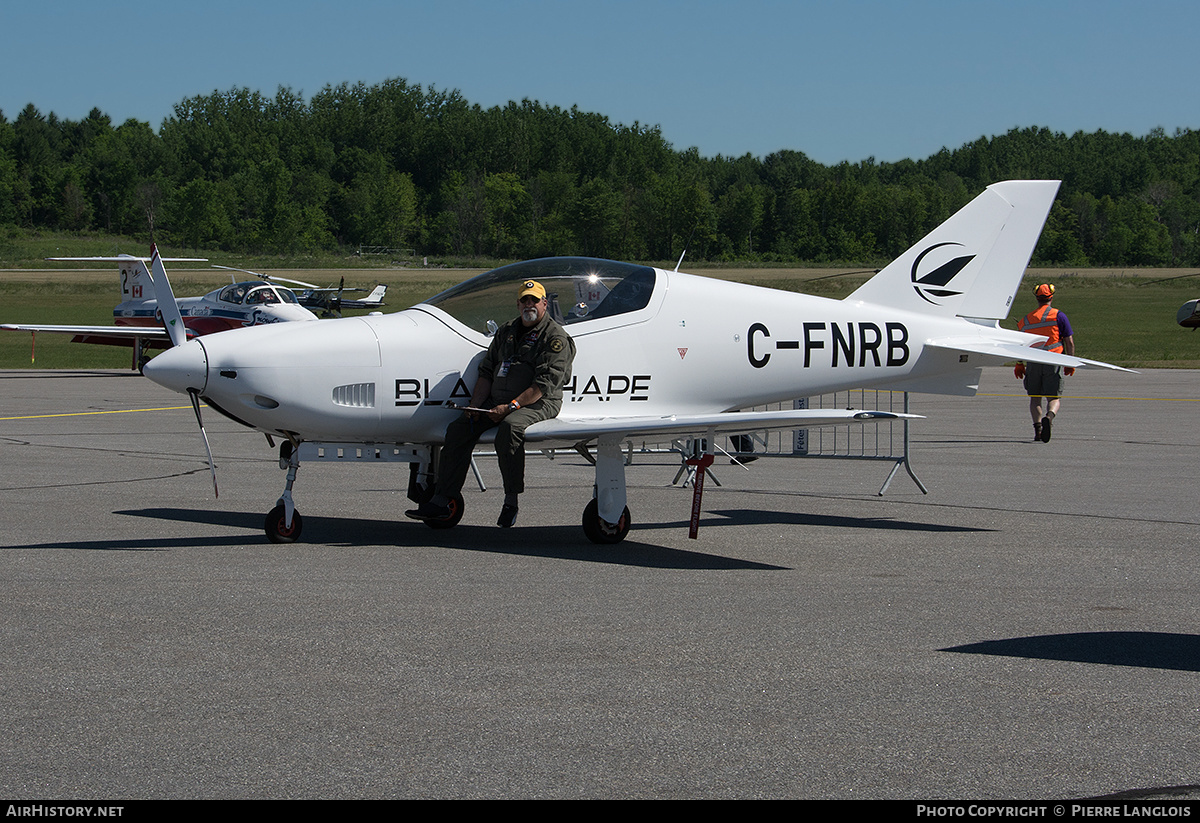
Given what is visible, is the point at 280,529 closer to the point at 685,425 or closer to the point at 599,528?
the point at 599,528

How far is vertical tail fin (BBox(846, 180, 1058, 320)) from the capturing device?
32.9 feet

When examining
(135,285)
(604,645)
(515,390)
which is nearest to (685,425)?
(515,390)

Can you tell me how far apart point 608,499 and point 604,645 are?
2.89m

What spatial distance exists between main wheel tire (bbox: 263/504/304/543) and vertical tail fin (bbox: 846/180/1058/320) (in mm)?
4710

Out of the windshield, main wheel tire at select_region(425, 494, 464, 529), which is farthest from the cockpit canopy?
the windshield

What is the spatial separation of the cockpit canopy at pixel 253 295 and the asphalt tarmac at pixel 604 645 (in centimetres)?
1619

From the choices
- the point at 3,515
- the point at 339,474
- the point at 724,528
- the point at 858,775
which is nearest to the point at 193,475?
the point at 339,474

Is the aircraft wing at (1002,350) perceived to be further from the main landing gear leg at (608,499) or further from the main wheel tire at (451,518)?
the main wheel tire at (451,518)

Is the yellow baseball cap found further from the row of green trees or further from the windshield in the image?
the row of green trees

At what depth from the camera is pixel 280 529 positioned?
841 cm

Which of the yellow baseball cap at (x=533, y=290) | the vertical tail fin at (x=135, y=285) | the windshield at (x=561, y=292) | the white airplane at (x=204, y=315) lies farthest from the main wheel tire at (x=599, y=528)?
the vertical tail fin at (x=135, y=285)

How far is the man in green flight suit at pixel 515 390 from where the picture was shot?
27.4 feet

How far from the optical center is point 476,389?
336 inches
